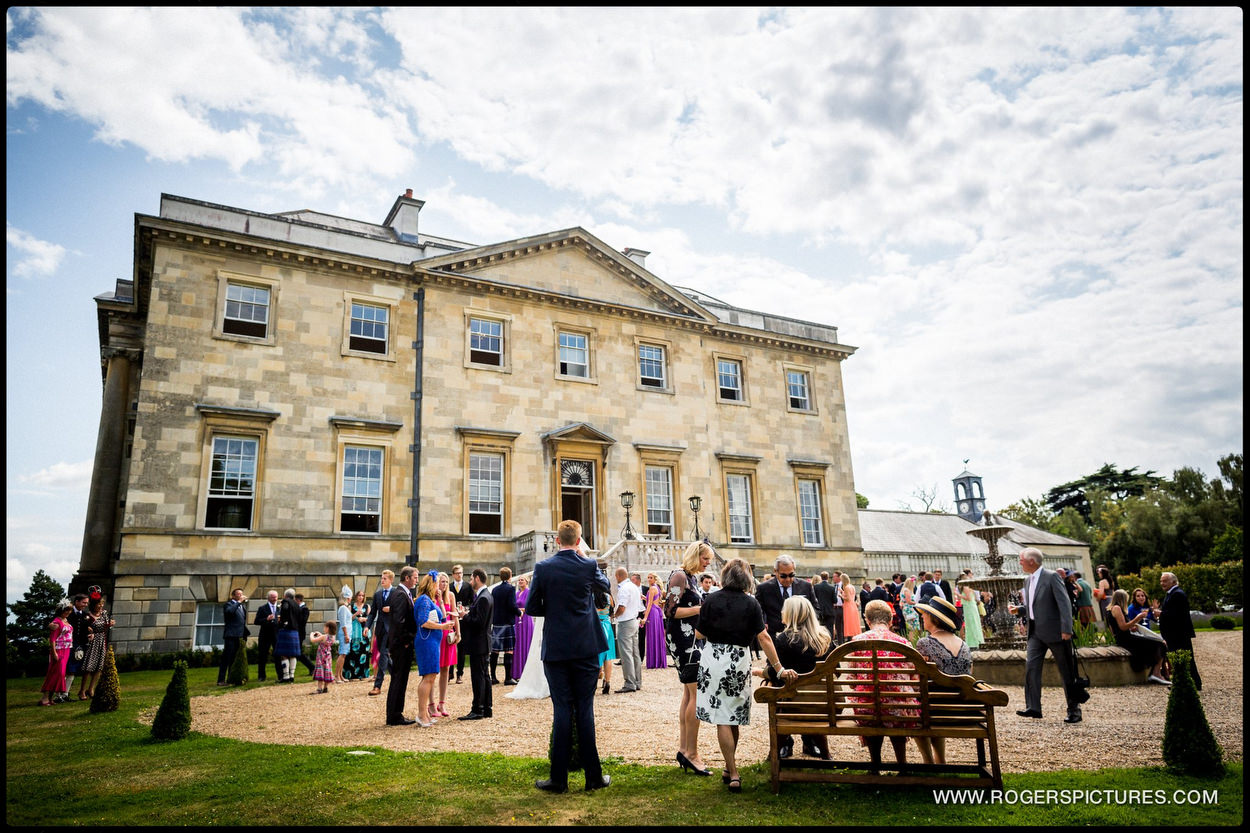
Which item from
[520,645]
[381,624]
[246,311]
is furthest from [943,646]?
[246,311]

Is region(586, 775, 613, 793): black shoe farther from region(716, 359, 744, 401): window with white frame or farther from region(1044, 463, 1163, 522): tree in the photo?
region(1044, 463, 1163, 522): tree

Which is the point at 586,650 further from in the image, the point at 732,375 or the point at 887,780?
the point at 732,375

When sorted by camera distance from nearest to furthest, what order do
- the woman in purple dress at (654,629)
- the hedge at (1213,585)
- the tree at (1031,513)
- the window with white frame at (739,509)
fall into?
the woman in purple dress at (654,629) < the window with white frame at (739,509) < the hedge at (1213,585) < the tree at (1031,513)

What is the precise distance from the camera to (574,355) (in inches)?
1046

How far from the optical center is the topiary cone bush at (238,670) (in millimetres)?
14742

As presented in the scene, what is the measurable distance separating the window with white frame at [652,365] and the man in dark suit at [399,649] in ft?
60.0

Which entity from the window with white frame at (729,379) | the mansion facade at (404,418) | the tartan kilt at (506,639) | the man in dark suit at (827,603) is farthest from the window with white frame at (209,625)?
the window with white frame at (729,379)

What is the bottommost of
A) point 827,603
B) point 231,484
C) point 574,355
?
point 827,603

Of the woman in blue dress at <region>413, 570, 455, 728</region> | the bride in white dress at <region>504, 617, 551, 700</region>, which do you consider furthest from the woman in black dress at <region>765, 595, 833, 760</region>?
the bride in white dress at <region>504, 617, 551, 700</region>

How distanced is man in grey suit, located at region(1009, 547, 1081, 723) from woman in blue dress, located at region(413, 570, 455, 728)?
7852 mm

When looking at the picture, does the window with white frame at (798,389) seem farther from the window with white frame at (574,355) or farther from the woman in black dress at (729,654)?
the woman in black dress at (729,654)

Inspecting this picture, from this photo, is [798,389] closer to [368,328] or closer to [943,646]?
[368,328]

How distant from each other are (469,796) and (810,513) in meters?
25.4

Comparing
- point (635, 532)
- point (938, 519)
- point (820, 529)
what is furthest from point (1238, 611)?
point (635, 532)
